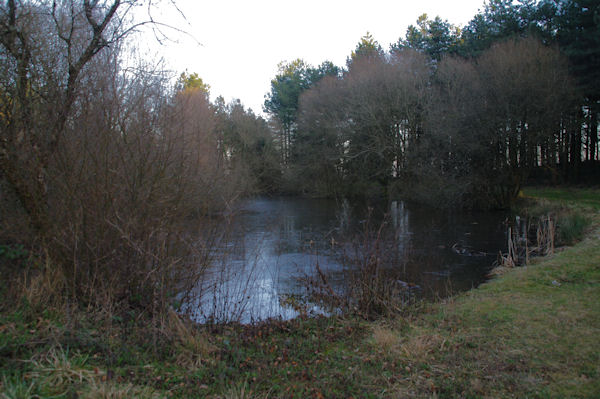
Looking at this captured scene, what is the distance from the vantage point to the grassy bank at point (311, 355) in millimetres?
3572

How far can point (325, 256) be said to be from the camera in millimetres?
12305

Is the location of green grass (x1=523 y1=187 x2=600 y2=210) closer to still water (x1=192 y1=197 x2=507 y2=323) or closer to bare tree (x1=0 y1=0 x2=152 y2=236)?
still water (x1=192 y1=197 x2=507 y2=323)

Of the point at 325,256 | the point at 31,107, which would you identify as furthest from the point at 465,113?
the point at 31,107

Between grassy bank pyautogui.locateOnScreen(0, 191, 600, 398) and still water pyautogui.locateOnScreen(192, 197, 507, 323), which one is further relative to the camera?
still water pyautogui.locateOnScreen(192, 197, 507, 323)

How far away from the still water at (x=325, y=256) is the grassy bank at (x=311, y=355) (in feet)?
4.29

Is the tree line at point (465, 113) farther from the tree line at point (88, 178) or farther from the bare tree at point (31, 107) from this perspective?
the bare tree at point (31, 107)

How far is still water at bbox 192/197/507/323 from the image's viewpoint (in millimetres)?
7242

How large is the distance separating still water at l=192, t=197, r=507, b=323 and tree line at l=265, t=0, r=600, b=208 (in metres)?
3.54

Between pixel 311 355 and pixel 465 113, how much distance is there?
21292 mm

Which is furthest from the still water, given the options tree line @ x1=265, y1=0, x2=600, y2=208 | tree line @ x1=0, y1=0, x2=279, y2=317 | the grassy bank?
tree line @ x1=265, y1=0, x2=600, y2=208

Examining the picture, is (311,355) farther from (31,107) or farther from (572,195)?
(572,195)

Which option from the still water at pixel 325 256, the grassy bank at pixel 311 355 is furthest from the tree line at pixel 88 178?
the still water at pixel 325 256

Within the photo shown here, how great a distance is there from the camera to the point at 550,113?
21469 mm

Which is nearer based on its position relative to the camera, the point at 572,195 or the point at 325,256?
the point at 325,256
